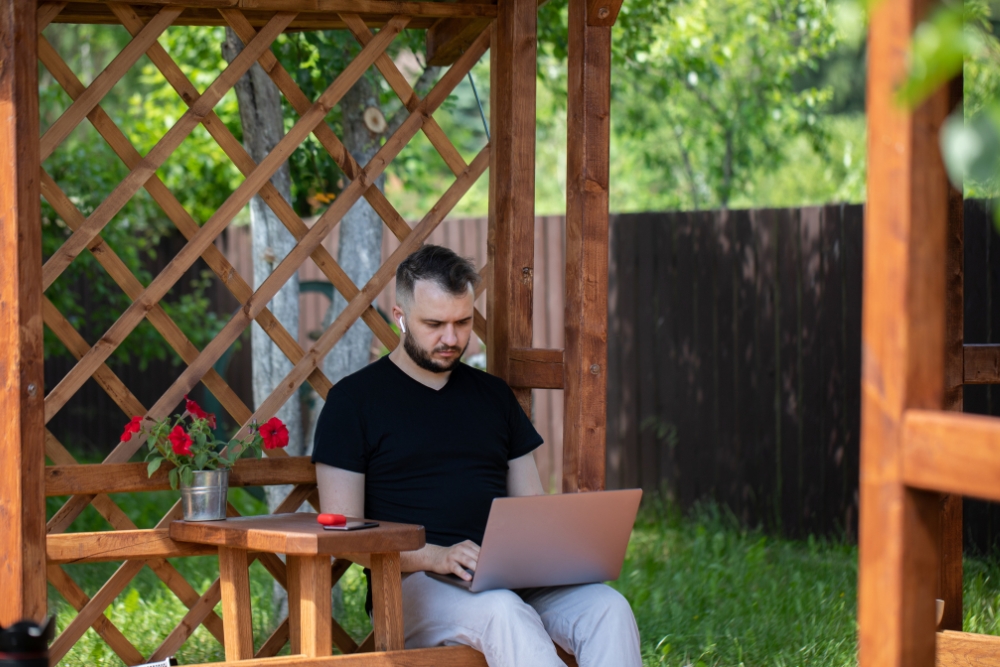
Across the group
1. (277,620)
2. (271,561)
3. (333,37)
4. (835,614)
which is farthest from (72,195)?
(835,614)

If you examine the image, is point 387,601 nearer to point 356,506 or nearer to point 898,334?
point 356,506

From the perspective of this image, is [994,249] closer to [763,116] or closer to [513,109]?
[513,109]

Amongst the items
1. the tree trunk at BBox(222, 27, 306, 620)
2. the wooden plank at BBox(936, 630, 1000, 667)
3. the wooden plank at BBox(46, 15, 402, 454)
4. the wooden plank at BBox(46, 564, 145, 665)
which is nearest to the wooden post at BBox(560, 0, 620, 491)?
the wooden plank at BBox(46, 15, 402, 454)

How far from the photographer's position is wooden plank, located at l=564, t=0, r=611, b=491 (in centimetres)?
220

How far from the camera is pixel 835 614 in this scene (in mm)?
3236

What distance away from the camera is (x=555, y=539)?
6.77 feet

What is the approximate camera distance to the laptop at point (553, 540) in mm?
1981

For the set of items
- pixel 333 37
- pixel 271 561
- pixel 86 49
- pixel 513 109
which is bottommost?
pixel 271 561

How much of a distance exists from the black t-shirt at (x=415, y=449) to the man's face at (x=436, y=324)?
0.30 feet

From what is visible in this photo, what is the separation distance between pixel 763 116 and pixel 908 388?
683cm

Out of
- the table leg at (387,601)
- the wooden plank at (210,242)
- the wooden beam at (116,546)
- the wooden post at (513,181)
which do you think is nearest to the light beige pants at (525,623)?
the table leg at (387,601)

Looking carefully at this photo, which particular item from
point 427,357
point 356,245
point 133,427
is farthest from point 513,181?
point 356,245

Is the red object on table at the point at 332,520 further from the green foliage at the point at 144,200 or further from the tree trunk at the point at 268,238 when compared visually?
the green foliage at the point at 144,200

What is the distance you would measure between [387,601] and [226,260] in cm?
92
